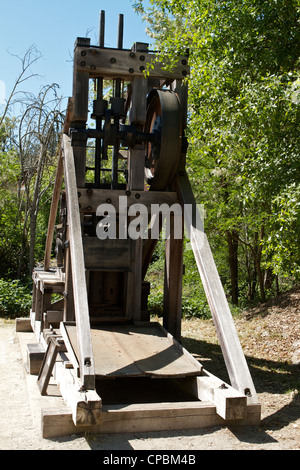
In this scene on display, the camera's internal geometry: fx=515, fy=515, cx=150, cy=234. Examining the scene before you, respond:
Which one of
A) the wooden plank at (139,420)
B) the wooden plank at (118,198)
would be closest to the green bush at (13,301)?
the wooden plank at (118,198)

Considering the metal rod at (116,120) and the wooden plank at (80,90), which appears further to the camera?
the metal rod at (116,120)

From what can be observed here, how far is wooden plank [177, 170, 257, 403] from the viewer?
4488mm

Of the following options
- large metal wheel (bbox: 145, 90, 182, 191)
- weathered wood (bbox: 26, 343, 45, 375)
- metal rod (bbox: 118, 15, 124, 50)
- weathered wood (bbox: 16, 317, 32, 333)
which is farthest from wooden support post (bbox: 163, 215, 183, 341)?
weathered wood (bbox: 16, 317, 32, 333)

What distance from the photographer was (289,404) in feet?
17.7

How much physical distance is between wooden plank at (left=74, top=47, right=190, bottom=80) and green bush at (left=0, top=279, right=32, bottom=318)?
5755mm

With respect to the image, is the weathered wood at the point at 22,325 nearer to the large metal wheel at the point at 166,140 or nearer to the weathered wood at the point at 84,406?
the large metal wheel at the point at 166,140

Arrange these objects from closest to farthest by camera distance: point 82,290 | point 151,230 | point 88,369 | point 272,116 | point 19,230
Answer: point 88,369
point 82,290
point 272,116
point 151,230
point 19,230

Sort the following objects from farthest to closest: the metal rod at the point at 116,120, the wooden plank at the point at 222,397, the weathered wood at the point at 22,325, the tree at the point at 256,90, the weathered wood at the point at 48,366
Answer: the weathered wood at the point at 22,325 → the metal rod at the point at 116,120 → the tree at the point at 256,90 → the weathered wood at the point at 48,366 → the wooden plank at the point at 222,397

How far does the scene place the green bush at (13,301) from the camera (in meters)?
10.7

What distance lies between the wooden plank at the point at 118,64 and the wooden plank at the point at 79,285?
1071mm

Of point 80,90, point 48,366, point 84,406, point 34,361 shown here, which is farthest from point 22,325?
point 84,406
